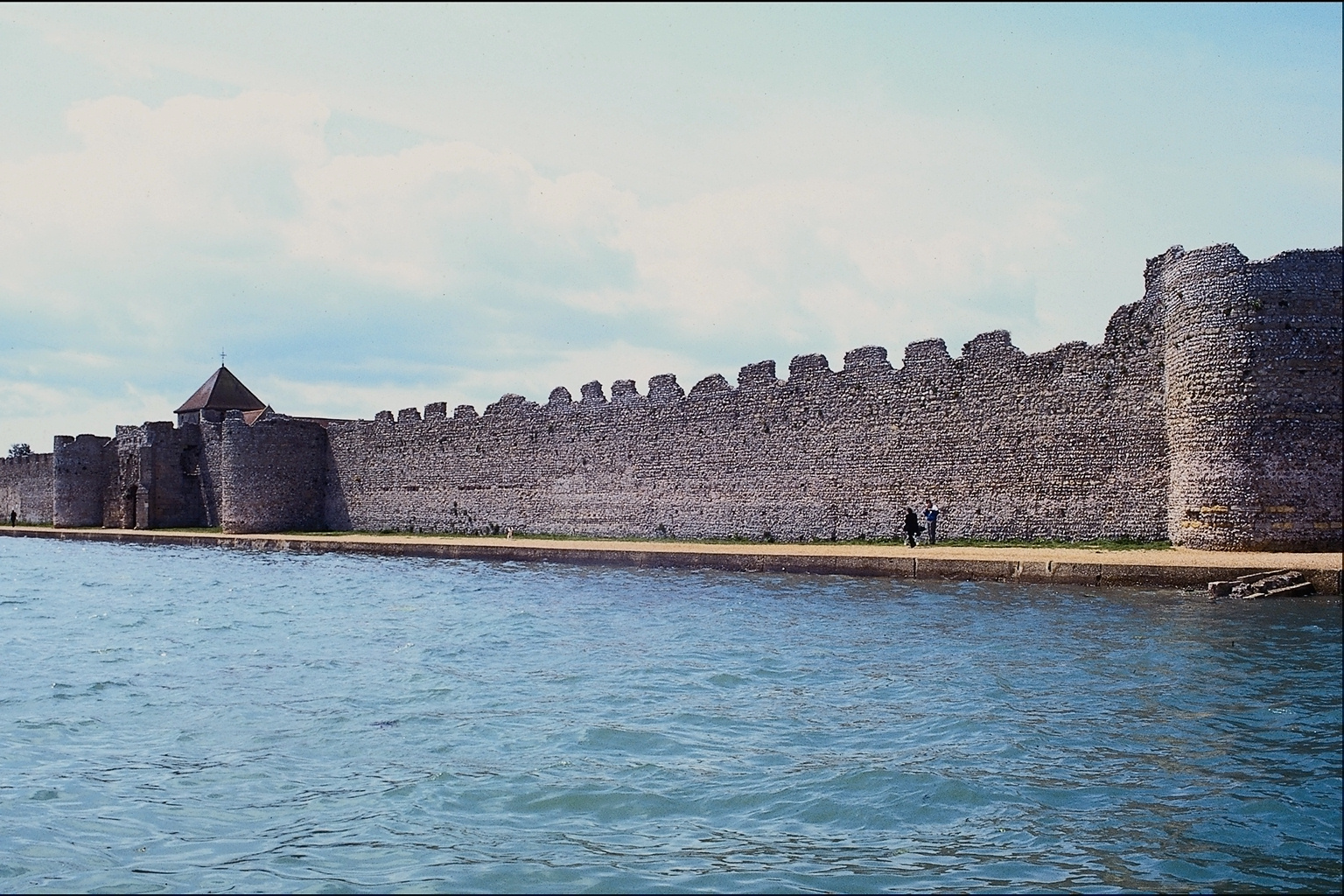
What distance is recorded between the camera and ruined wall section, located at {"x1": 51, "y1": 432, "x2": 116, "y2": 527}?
39.9 meters

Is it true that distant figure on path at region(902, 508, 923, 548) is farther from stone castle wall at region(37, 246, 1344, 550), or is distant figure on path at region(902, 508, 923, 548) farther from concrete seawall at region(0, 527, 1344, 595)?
stone castle wall at region(37, 246, 1344, 550)

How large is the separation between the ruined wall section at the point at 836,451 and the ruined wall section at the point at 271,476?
4.63 metres

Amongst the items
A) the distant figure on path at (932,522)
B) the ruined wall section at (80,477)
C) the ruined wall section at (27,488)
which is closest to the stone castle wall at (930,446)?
the distant figure on path at (932,522)

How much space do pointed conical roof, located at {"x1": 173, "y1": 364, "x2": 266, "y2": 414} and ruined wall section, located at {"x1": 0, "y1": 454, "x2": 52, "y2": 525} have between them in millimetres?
6541

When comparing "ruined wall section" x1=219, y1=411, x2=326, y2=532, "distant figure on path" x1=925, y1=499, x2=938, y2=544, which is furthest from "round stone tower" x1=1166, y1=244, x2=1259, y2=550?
"ruined wall section" x1=219, y1=411, x2=326, y2=532

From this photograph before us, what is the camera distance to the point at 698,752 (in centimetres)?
708

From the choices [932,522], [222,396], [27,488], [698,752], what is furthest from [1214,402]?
[27,488]

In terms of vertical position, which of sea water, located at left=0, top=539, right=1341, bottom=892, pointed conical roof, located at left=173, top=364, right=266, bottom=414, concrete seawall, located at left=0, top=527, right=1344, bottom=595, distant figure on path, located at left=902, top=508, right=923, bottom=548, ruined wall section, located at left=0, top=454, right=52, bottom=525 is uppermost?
pointed conical roof, located at left=173, top=364, right=266, bottom=414

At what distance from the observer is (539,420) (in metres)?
27.6

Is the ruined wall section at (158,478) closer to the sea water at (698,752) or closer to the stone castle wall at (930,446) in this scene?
the stone castle wall at (930,446)

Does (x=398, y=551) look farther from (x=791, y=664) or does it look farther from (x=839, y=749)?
(x=839, y=749)

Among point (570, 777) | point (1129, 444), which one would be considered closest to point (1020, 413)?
point (1129, 444)

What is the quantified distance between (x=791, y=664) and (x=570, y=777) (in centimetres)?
367

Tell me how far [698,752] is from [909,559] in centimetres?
983
